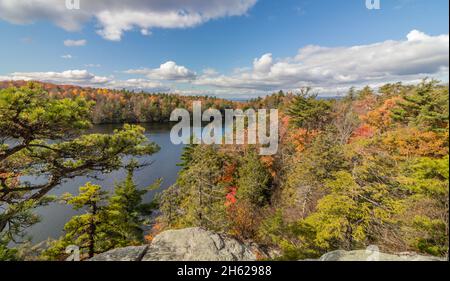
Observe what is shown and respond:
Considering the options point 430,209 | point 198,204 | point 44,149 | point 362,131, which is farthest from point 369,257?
point 362,131

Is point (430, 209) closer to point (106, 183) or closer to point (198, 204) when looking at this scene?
point (198, 204)

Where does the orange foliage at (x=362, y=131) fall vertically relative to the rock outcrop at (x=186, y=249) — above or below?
above

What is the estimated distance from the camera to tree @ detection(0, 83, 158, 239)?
4.73 meters

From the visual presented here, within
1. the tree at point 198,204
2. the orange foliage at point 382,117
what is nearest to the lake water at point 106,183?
the tree at point 198,204

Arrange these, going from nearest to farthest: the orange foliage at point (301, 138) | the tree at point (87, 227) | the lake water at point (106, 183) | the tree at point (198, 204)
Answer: the tree at point (87, 227) < the tree at point (198, 204) < the lake water at point (106, 183) < the orange foliage at point (301, 138)

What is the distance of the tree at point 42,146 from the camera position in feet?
15.5

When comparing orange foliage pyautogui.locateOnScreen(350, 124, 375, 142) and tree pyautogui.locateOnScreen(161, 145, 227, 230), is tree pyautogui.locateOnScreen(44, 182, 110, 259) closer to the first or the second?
tree pyautogui.locateOnScreen(161, 145, 227, 230)

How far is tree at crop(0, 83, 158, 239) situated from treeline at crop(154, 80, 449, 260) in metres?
6.49

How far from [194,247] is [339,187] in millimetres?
5799

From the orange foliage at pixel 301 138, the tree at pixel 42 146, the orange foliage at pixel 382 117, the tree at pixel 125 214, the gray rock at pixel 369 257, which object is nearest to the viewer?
the gray rock at pixel 369 257

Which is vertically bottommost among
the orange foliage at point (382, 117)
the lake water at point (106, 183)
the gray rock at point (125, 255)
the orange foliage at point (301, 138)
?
the lake water at point (106, 183)

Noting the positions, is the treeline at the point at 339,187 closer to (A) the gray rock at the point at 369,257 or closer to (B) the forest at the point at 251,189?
(B) the forest at the point at 251,189

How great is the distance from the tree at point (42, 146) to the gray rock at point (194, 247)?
2718mm

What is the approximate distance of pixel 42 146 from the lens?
6.02 m
